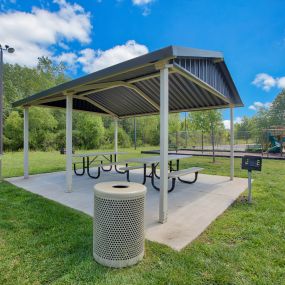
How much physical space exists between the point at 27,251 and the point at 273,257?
2.61m

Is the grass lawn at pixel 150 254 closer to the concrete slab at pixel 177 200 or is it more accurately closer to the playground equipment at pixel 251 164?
the concrete slab at pixel 177 200

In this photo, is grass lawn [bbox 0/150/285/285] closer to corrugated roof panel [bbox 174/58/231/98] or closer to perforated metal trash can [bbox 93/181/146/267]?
perforated metal trash can [bbox 93/181/146/267]

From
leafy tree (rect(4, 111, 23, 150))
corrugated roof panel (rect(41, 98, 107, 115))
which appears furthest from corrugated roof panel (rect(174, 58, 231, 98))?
leafy tree (rect(4, 111, 23, 150))

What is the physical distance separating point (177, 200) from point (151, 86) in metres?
2.74

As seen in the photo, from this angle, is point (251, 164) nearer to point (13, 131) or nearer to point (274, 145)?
point (274, 145)

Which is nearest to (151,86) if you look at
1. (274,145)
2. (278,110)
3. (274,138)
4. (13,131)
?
(274,145)

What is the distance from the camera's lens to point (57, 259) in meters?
2.29

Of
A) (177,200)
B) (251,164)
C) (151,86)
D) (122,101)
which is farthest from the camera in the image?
(122,101)

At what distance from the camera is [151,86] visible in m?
5.45

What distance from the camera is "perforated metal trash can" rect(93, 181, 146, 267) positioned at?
2.14 meters

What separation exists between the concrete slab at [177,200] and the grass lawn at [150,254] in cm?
19

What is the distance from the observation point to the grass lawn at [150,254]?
2.01 meters

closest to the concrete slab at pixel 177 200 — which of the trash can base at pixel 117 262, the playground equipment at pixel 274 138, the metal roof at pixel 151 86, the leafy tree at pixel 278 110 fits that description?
the trash can base at pixel 117 262

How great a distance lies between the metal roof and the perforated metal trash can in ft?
5.92
